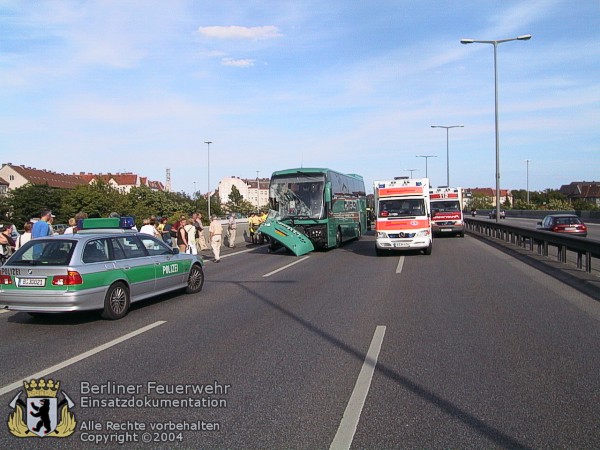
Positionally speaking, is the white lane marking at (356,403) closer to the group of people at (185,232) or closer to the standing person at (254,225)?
the group of people at (185,232)

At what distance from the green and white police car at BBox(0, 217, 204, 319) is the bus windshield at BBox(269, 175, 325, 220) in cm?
1322

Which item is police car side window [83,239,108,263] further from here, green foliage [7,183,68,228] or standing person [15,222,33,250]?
green foliage [7,183,68,228]

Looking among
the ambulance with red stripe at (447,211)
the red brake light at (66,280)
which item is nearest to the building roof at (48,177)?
the ambulance with red stripe at (447,211)

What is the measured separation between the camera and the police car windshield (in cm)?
859

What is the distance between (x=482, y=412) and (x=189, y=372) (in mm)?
3005

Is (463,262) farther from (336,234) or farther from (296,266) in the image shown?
(336,234)

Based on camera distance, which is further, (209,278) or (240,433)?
(209,278)

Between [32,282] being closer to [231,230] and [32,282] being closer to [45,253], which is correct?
[45,253]

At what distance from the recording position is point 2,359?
22.0 feet

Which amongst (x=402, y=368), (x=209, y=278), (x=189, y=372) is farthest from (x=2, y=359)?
(x=209, y=278)

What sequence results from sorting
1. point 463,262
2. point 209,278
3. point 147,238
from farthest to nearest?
point 463,262 < point 209,278 < point 147,238

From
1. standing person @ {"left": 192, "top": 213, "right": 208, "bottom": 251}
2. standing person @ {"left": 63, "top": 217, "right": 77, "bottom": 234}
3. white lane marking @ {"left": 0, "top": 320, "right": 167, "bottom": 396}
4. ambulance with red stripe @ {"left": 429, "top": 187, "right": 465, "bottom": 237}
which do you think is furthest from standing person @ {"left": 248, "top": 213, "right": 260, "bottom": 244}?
white lane marking @ {"left": 0, "top": 320, "right": 167, "bottom": 396}

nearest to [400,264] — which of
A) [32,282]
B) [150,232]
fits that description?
[150,232]

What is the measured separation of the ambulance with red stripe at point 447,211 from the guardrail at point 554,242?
1.89 m
